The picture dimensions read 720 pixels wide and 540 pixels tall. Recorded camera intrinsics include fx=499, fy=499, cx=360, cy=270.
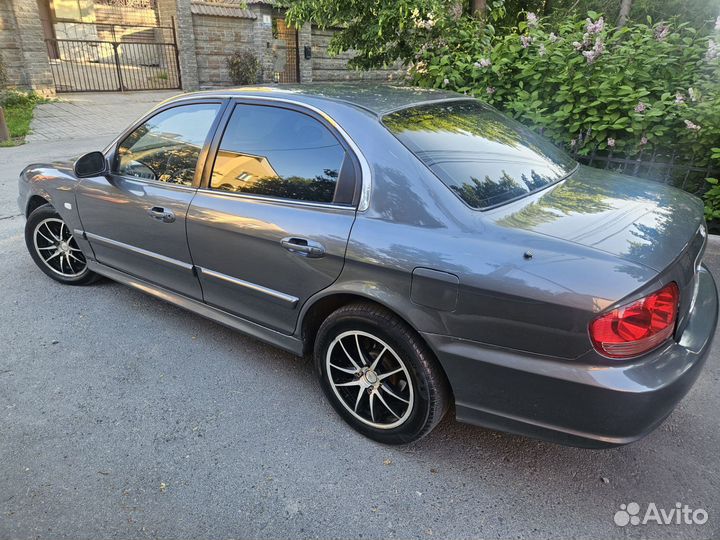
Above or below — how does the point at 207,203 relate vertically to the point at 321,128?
below

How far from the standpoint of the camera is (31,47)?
12938mm

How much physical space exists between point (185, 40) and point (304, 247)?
15502 millimetres

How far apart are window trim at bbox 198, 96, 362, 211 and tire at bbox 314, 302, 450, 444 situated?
55cm

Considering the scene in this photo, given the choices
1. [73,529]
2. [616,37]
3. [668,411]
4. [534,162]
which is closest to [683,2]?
[616,37]

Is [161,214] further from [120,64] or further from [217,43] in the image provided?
[120,64]

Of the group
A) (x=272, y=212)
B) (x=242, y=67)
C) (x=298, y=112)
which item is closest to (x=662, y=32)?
(x=298, y=112)

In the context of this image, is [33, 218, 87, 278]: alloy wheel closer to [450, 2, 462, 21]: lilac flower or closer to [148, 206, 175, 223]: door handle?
[148, 206, 175, 223]: door handle

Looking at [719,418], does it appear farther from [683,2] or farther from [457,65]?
[683,2]

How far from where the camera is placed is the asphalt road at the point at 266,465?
2092 mm

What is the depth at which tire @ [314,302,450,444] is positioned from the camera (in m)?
2.23

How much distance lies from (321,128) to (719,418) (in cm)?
261

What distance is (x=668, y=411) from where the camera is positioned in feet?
6.41
